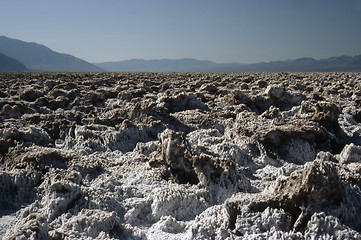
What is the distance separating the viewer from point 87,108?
8.88 m

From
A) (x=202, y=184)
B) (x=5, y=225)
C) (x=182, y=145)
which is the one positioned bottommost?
(x=5, y=225)

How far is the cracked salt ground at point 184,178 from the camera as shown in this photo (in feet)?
8.16

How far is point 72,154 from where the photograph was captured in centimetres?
455

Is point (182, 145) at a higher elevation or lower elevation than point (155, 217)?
higher

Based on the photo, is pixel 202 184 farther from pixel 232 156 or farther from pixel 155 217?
pixel 232 156

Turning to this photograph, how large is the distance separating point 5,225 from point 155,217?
4.39ft

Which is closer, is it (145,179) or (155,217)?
(155,217)

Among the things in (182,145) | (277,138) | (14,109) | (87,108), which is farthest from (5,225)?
(87,108)

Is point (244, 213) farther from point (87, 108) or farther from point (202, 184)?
point (87, 108)

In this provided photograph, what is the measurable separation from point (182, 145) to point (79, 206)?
4.46 ft

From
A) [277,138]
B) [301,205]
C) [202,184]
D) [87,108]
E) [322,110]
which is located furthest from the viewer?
[87,108]

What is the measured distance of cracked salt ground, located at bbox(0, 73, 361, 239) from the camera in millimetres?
2486

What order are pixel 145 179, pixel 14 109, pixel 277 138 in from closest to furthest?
1. pixel 145 179
2. pixel 277 138
3. pixel 14 109

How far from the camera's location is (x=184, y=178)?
3.73 meters
